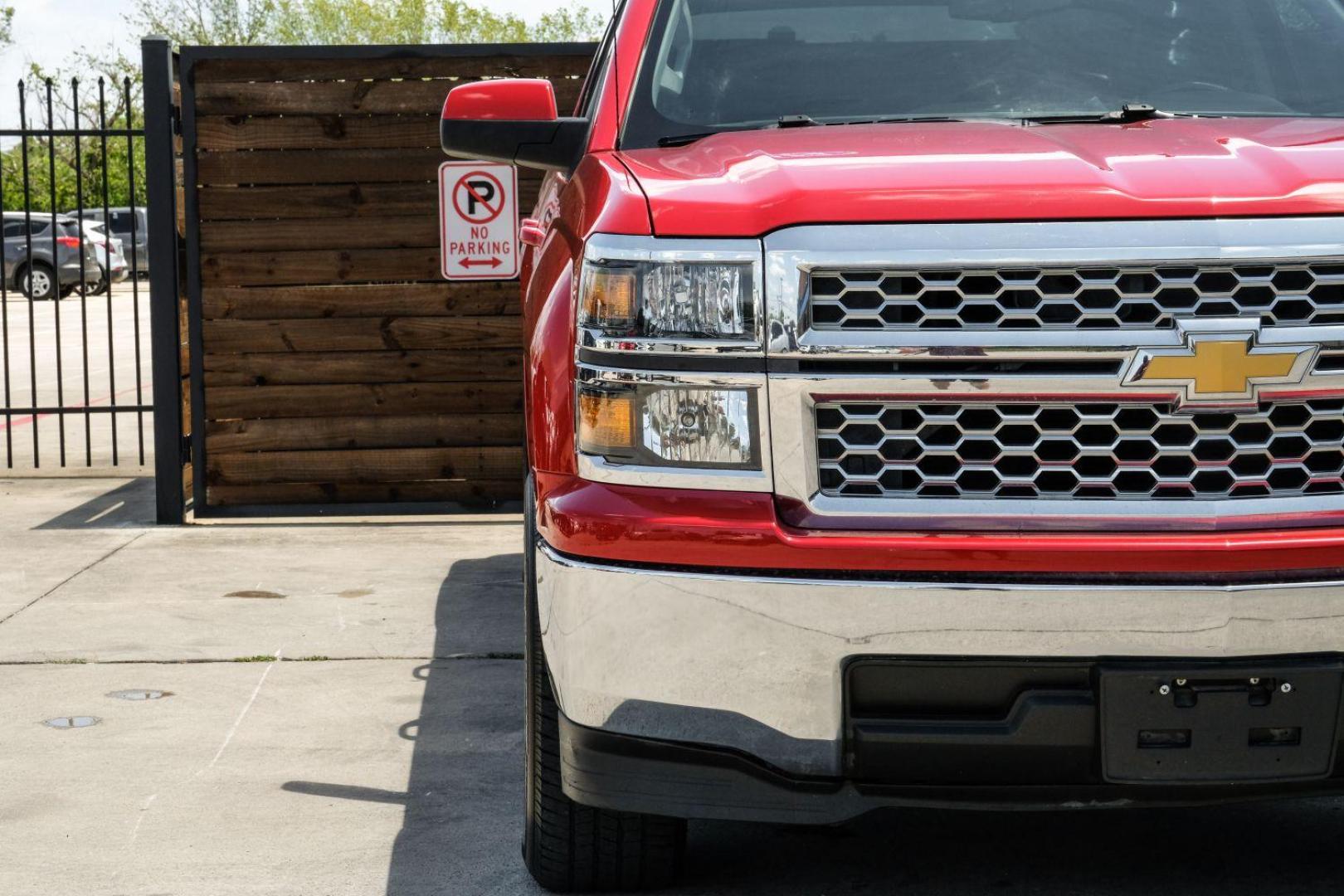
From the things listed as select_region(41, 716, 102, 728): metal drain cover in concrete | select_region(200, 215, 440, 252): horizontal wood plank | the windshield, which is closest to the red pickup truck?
the windshield

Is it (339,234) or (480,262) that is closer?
(480,262)

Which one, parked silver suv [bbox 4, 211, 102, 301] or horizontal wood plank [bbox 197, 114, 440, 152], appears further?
parked silver suv [bbox 4, 211, 102, 301]

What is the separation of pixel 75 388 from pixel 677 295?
1464 centimetres

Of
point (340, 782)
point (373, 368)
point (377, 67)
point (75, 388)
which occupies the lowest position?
point (340, 782)

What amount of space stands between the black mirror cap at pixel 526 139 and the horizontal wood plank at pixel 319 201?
451 centimetres

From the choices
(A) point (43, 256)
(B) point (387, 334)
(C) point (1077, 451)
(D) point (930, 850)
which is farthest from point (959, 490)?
(A) point (43, 256)

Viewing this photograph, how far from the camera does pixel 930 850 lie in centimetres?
372

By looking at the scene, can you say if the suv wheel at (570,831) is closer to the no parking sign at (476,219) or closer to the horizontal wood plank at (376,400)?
the no parking sign at (476,219)

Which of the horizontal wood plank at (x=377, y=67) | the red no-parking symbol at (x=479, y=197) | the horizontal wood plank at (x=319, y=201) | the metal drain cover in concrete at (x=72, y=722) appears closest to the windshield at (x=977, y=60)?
the metal drain cover in concrete at (x=72, y=722)

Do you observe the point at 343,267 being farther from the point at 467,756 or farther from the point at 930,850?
the point at 930,850

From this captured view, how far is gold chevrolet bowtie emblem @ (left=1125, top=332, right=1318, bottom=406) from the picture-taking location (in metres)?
2.68

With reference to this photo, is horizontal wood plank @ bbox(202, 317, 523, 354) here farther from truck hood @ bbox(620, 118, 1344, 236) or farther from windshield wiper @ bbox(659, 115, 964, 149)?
truck hood @ bbox(620, 118, 1344, 236)

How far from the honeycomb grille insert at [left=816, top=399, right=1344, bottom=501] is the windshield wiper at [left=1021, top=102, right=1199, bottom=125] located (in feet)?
3.04

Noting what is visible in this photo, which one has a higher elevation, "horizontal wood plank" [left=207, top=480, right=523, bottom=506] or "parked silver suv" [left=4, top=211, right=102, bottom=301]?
"parked silver suv" [left=4, top=211, right=102, bottom=301]
